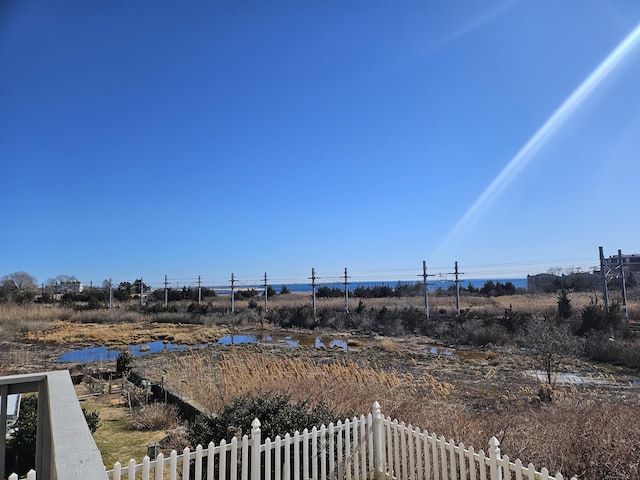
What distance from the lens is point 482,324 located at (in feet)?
66.0

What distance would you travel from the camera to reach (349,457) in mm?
4496

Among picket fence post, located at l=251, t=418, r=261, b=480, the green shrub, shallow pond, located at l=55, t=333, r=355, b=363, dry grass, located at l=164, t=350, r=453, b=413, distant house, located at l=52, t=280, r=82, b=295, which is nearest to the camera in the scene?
picket fence post, located at l=251, t=418, r=261, b=480

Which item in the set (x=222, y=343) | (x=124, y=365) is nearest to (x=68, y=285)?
(x=222, y=343)

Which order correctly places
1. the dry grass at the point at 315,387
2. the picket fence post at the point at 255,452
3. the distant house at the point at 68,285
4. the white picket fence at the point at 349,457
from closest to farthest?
the white picket fence at the point at 349,457
the picket fence post at the point at 255,452
the dry grass at the point at 315,387
the distant house at the point at 68,285

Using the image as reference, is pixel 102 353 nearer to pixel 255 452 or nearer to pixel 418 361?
pixel 418 361

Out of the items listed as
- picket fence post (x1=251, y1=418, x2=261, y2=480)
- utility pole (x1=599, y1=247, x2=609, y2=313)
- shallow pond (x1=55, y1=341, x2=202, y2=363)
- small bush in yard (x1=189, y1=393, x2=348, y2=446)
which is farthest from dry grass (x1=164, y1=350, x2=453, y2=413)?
utility pole (x1=599, y1=247, x2=609, y2=313)

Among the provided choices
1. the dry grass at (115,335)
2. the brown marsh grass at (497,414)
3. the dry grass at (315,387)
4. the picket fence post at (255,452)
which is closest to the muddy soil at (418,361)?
the dry grass at (115,335)

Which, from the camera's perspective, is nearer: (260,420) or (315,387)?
(260,420)

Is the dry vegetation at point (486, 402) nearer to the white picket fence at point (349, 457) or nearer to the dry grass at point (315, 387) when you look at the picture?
the dry grass at point (315, 387)

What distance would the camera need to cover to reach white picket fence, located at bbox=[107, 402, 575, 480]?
11.9ft

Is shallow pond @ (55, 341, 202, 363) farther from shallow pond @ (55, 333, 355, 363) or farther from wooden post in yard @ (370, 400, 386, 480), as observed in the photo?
wooden post in yard @ (370, 400, 386, 480)

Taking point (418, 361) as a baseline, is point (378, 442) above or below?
above

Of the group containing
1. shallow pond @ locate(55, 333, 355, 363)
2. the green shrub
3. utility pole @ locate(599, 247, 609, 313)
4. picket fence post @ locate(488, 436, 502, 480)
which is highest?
utility pole @ locate(599, 247, 609, 313)

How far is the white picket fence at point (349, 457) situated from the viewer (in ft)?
11.9
